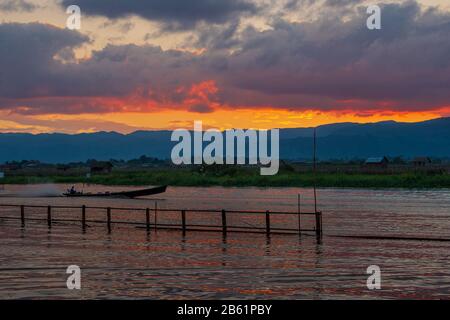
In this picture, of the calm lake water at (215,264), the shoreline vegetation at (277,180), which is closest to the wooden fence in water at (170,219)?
the calm lake water at (215,264)

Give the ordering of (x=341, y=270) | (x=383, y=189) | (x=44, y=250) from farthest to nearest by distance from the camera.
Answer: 1. (x=383, y=189)
2. (x=44, y=250)
3. (x=341, y=270)

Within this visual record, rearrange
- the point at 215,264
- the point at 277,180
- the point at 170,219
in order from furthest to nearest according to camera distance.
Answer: the point at 277,180 < the point at 170,219 < the point at 215,264

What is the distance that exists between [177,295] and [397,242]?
19981 mm

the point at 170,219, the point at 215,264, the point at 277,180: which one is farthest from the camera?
the point at 277,180

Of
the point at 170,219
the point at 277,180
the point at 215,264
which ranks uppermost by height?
the point at 277,180

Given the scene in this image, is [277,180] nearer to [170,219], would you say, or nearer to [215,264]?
[170,219]

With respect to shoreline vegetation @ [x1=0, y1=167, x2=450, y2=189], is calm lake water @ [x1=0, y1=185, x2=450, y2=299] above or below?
below

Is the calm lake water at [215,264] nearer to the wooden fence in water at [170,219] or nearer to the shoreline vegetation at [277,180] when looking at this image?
the wooden fence in water at [170,219]

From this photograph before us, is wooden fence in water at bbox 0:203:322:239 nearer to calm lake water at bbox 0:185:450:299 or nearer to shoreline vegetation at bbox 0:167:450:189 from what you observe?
calm lake water at bbox 0:185:450:299

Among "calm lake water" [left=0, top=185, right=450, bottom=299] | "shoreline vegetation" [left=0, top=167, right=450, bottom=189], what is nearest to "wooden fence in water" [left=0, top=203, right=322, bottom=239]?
"calm lake water" [left=0, top=185, right=450, bottom=299]

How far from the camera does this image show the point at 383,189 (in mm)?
118312

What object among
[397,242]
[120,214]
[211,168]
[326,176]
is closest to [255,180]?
[326,176]

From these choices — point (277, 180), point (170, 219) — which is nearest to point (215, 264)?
point (170, 219)
